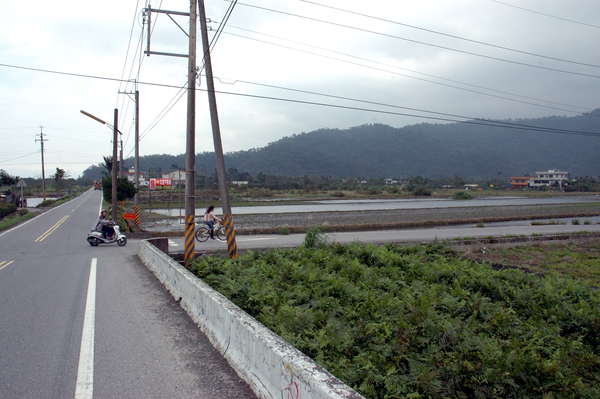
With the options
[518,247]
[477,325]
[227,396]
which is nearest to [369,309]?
[477,325]

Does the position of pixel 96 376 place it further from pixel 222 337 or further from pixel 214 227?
pixel 214 227

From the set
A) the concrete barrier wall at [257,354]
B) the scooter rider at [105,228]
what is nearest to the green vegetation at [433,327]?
the concrete barrier wall at [257,354]

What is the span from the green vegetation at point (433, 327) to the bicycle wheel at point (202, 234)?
10.5 meters

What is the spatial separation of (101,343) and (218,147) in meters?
7.89

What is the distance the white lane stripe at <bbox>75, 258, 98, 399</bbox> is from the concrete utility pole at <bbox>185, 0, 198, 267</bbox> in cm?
444

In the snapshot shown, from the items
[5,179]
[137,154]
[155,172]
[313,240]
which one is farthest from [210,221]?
[155,172]

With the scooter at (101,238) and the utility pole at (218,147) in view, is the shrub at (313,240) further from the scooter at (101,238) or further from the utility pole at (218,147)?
the scooter at (101,238)

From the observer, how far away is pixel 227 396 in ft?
14.1

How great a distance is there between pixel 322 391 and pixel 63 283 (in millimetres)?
9463

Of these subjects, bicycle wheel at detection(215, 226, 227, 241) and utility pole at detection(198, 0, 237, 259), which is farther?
bicycle wheel at detection(215, 226, 227, 241)

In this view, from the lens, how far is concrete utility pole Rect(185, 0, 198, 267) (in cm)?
1305

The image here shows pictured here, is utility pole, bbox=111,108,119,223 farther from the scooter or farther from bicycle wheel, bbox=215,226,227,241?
bicycle wheel, bbox=215,226,227,241

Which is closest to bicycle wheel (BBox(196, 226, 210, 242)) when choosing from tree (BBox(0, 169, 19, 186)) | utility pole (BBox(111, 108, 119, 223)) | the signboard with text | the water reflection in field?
utility pole (BBox(111, 108, 119, 223))

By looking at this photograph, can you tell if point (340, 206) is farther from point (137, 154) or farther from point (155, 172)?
point (155, 172)
